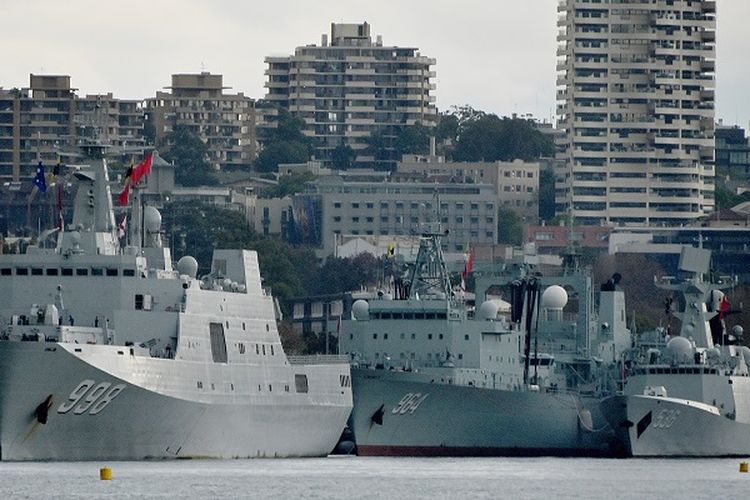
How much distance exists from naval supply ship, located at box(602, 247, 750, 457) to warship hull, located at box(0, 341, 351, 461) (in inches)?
655

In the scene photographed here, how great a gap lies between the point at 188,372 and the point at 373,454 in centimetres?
1830

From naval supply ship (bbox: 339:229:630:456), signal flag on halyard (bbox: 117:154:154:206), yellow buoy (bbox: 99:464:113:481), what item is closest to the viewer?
yellow buoy (bbox: 99:464:113:481)

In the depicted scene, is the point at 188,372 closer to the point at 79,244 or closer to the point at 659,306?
the point at 79,244

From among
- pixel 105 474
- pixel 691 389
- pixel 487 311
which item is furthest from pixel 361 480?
pixel 487 311

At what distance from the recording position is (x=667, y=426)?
109938mm

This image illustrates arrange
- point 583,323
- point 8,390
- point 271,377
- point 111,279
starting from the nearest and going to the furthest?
point 8,390 → point 111,279 → point 271,377 → point 583,323

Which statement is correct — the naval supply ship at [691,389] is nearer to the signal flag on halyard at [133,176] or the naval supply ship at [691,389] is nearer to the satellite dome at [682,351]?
the satellite dome at [682,351]

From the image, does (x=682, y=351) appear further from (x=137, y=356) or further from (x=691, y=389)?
(x=137, y=356)

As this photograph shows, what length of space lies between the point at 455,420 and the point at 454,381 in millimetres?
1535

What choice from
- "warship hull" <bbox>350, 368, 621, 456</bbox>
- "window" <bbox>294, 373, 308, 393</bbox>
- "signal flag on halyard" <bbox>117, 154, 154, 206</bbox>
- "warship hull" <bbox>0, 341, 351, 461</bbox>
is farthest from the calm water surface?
"signal flag on halyard" <bbox>117, 154, 154, 206</bbox>

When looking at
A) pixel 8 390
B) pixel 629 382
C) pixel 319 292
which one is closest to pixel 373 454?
pixel 629 382

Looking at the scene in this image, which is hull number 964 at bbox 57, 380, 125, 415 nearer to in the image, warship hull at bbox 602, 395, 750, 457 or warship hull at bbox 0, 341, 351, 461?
warship hull at bbox 0, 341, 351, 461

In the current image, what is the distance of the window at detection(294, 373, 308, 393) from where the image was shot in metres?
101

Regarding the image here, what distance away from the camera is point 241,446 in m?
96.7
